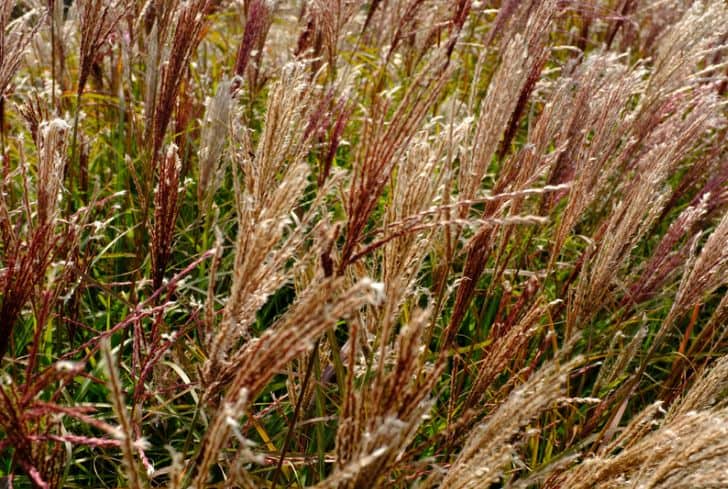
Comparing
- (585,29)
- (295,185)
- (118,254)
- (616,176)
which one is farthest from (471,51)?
(295,185)

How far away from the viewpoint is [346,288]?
1.67m

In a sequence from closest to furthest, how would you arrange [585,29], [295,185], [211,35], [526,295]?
[295,185] < [526,295] < [585,29] < [211,35]

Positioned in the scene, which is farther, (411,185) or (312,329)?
(411,185)

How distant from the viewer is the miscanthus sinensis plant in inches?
40.9

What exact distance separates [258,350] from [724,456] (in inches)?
28.5

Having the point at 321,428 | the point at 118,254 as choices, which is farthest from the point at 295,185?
the point at 118,254

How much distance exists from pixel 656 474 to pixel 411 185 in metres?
0.61

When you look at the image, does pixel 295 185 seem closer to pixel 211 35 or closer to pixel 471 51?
pixel 471 51

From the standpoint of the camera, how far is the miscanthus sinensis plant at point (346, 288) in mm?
1040

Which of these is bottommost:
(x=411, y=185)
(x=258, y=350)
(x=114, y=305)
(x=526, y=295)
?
(x=114, y=305)

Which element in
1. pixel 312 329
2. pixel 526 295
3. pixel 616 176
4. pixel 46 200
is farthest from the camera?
pixel 616 176

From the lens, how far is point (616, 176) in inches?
112

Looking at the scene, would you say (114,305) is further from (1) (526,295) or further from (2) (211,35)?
(2) (211,35)

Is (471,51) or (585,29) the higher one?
(585,29)
